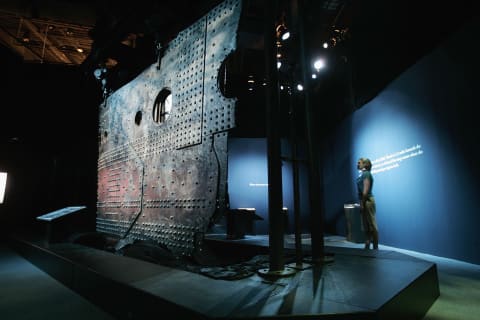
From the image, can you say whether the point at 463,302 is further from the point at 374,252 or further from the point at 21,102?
the point at 21,102

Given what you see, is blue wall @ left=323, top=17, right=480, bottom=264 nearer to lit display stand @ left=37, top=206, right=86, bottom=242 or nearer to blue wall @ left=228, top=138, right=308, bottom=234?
blue wall @ left=228, top=138, right=308, bottom=234

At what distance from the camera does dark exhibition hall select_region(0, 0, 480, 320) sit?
194 centimetres

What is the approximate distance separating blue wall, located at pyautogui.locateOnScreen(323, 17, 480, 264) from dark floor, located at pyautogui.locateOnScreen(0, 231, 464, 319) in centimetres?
119

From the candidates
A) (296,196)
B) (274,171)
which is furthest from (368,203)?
(274,171)

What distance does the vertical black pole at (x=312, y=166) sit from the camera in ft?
8.06

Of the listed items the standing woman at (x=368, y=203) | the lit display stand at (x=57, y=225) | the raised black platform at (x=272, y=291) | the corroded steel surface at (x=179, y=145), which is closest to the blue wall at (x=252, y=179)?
the standing woman at (x=368, y=203)

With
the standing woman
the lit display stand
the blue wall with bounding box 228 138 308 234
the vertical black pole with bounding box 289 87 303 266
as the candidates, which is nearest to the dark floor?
the vertical black pole with bounding box 289 87 303 266

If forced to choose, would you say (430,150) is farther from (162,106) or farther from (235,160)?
(235,160)

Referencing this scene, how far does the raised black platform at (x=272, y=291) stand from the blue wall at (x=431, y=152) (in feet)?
7.01

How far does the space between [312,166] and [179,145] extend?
7.55 feet

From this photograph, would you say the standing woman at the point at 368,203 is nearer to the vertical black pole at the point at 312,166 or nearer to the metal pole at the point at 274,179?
the vertical black pole at the point at 312,166

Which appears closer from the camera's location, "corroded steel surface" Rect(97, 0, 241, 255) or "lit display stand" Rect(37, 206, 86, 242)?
"corroded steel surface" Rect(97, 0, 241, 255)

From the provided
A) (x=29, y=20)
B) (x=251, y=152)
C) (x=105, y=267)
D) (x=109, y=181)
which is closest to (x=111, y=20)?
(x=29, y=20)

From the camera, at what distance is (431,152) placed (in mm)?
4426
